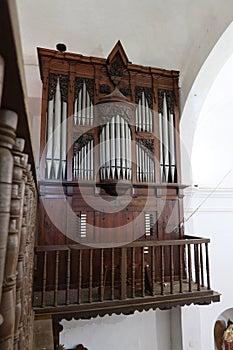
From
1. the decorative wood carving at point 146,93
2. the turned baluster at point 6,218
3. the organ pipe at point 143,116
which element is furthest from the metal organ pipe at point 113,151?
the turned baluster at point 6,218

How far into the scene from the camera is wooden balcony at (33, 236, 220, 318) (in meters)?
2.70

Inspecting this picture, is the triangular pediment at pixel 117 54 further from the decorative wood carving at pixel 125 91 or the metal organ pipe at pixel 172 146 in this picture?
the metal organ pipe at pixel 172 146

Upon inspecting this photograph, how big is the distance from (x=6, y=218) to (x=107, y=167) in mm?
2853

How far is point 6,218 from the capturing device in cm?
60

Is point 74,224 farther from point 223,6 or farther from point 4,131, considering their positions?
point 223,6

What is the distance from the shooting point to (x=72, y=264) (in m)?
3.23

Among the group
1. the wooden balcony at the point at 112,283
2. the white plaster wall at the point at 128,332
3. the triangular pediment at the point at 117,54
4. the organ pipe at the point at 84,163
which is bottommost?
the white plaster wall at the point at 128,332

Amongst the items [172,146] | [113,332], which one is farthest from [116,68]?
[113,332]

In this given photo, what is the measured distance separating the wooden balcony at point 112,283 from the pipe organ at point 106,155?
0.80 feet

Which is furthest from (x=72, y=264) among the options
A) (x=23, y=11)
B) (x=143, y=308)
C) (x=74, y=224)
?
(x=23, y=11)

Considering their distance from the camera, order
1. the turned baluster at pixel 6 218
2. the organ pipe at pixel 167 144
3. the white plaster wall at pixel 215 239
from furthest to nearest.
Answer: the white plaster wall at pixel 215 239 < the organ pipe at pixel 167 144 < the turned baluster at pixel 6 218

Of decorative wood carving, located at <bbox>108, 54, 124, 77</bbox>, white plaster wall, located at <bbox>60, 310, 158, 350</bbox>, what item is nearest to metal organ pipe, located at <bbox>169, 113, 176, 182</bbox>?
decorative wood carving, located at <bbox>108, 54, 124, 77</bbox>

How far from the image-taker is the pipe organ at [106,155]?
3.32 metres

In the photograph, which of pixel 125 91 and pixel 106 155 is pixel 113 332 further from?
pixel 125 91
